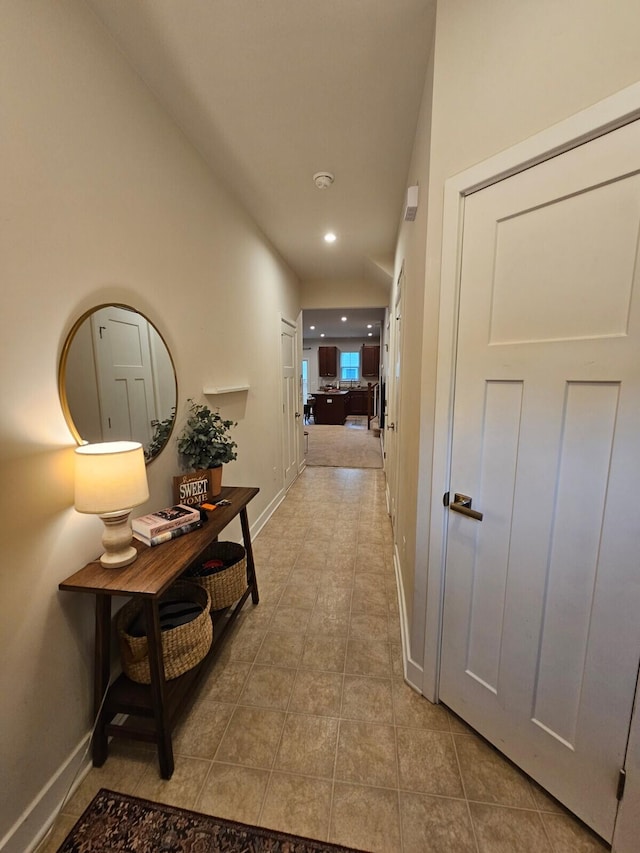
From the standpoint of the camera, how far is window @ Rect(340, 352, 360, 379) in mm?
12766

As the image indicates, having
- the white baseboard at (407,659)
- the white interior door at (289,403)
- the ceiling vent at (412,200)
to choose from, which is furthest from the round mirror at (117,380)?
the white interior door at (289,403)

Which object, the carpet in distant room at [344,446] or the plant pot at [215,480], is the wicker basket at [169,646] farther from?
the carpet in distant room at [344,446]

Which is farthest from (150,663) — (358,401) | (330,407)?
(358,401)

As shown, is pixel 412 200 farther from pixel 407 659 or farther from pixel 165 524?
pixel 407 659

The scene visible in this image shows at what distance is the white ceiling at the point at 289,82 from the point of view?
126cm

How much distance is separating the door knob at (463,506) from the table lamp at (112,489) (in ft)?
3.81

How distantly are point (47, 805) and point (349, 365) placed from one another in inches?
491

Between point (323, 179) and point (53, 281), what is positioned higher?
point (323, 179)

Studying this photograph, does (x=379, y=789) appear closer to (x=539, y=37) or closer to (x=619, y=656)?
(x=619, y=656)

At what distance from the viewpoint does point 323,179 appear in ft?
7.53

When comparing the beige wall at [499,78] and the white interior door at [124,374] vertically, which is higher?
the beige wall at [499,78]

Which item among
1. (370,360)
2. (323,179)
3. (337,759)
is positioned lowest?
(337,759)

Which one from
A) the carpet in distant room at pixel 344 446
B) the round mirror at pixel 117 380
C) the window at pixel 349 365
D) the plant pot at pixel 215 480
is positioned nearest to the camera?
the round mirror at pixel 117 380

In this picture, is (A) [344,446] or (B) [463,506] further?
(A) [344,446]
